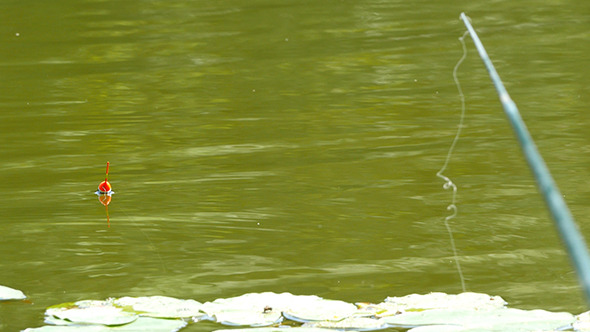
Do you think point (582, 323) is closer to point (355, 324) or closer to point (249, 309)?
point (355, 324)

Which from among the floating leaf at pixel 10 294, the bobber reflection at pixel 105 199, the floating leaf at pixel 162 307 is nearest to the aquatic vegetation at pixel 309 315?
the floating leaf at pixel 162 307

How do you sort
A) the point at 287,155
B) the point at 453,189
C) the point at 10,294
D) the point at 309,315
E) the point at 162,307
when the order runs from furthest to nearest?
1. the point at 287,155
2. the point at 453,189
3. the point at 10,294
4. the point at 162,307
5. the point at 309,315

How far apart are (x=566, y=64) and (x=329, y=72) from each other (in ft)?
5.95

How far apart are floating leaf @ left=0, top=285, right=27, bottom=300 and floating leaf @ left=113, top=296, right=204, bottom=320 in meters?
0.47

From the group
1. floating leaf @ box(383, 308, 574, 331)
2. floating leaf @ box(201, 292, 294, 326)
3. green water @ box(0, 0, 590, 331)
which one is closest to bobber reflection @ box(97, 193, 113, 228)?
green water @ box(0, 0, 590, 331)

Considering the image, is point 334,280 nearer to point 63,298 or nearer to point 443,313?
point 443,313

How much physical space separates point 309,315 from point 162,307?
0.45 metres

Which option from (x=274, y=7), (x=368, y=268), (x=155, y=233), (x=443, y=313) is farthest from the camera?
(x=274, y=7)

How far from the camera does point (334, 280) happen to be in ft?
10.00

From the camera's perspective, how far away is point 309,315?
247 centimetres

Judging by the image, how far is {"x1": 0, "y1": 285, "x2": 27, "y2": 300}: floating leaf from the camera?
9.54ft

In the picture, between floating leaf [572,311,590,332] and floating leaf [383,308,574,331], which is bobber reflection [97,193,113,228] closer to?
floating leaf [383,308,574,331]

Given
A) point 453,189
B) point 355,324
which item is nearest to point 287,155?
point 453,189

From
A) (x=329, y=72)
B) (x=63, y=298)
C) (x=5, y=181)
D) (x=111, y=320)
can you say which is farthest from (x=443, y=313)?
(x=329, y=72)
